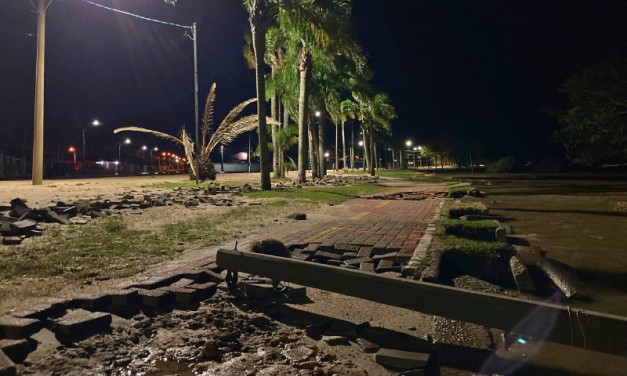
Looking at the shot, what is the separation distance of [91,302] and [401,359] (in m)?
2.50

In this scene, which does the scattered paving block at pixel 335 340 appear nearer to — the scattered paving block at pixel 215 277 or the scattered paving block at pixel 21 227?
the scattered paving block at pixel 215 277

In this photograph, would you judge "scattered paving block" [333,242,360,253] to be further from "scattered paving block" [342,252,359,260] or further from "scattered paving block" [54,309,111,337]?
"scattered paving block" [54,309,111,337]

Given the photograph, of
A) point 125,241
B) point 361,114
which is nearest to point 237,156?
point 361,114

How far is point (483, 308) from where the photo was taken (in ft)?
8.35

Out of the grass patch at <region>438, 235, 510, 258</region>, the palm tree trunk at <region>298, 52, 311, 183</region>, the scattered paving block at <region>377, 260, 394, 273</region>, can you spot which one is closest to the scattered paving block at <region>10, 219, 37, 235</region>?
the scattered paving block at <region>377, 260, 394, 273</region>

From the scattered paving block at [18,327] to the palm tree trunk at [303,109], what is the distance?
17351 millimetres

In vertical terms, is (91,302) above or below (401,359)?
above

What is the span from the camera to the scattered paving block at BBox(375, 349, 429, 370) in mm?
2482

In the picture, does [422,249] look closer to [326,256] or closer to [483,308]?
[326,256]

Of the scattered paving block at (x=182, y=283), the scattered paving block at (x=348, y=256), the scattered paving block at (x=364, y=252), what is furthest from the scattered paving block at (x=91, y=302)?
the scattered paving block at (x=364, y=252)

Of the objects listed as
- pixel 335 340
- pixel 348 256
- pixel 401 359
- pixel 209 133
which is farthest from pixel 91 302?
pixel 209 133

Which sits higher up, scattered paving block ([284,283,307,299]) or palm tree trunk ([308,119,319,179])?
palm tree trunk ([308,119,319,179])

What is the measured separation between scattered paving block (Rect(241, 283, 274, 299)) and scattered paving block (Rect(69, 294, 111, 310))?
120 cm

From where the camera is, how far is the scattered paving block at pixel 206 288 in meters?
3.62
